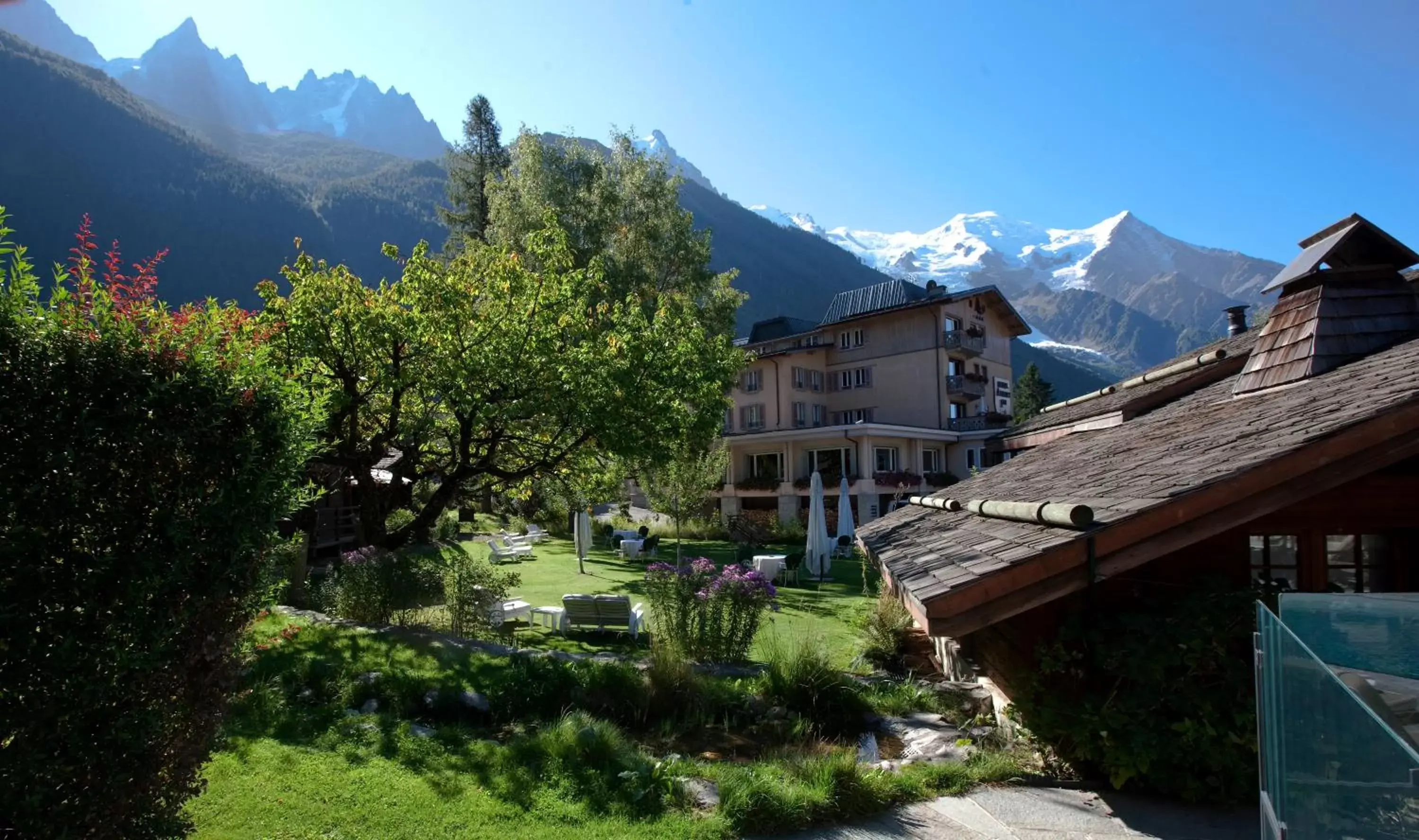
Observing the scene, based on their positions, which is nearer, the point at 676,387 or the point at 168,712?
the point at 168,712

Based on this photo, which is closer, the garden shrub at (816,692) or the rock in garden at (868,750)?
the rock in garden at (868,750)

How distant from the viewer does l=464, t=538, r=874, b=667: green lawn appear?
11.8 m

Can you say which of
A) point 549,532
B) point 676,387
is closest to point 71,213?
point 549,532

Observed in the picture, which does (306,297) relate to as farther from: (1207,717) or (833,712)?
(1207,717)

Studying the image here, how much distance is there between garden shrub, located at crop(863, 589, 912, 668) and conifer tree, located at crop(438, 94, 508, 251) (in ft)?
96.7

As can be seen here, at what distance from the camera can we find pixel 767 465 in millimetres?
37969

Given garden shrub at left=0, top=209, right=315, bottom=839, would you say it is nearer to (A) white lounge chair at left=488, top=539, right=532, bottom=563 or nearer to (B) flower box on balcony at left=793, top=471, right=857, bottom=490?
(A) white lounge chair at left=488, top=539, right=532, bottom=563

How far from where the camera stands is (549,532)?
3431 cm

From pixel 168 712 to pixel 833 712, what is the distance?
609 cm

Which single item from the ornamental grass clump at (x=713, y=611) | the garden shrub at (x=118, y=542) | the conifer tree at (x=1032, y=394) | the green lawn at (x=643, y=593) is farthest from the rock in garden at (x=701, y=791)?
the conifer tree at (x=1032, y=394)

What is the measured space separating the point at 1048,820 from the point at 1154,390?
8.22 meters

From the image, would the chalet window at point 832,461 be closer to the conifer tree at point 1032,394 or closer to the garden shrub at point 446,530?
the garden shrub at point 446,530

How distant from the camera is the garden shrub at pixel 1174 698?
4730 mm

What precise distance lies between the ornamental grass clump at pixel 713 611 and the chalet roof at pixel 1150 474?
213cm
